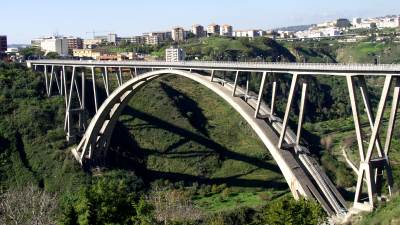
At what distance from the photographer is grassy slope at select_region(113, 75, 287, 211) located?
49688 mm

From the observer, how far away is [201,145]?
55969 millimetres

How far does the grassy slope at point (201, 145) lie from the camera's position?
49.7m

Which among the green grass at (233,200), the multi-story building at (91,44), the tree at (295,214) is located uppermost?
the multi-story building at (91,44)

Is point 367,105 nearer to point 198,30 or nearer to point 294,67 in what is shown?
point 294,67

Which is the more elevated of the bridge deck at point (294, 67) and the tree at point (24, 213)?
the bridge deck at point (294, 67)

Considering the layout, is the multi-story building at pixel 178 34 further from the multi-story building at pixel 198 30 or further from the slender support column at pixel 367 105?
the slender support column at pixel 367 105

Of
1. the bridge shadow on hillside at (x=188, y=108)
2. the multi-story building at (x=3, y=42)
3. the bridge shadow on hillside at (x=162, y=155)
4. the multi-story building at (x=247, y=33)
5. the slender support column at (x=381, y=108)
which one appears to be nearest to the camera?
the slender support column at (x=381, y=108)

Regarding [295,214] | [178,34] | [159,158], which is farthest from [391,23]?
[295,214]

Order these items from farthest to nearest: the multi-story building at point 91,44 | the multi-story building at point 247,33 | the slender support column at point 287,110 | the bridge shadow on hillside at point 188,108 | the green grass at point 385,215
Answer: the multi-story building at point 247,33 < the multi-story building at point 91,44 < the bridge shadow on hillside at point 188,108 < the slender support column at point 287,110 < the green grass at point 385,215

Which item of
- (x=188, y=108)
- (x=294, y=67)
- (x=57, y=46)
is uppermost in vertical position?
(x=57, y=46)

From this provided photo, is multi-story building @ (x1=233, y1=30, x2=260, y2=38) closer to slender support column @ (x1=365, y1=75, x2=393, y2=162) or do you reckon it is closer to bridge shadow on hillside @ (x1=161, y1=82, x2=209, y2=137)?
bridge shadow on hillside @ (x1=161, y1=82, x2=209, y2=137)

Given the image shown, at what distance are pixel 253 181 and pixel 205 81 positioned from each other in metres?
16.7

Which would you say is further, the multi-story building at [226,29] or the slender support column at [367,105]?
the multi-story building at [226,29]

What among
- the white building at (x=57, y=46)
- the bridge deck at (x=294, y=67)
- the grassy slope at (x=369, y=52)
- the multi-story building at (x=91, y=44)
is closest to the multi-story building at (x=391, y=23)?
the grassy slope at (x=369, y=52)
